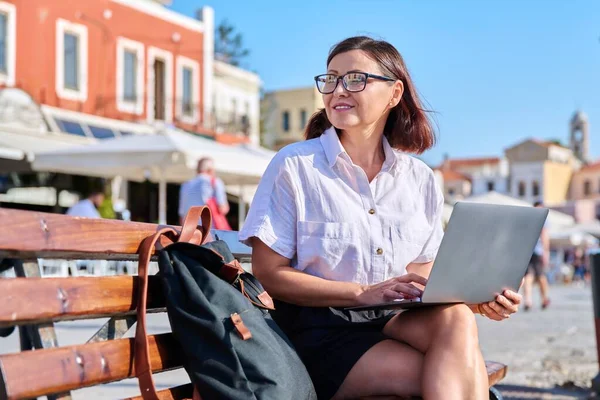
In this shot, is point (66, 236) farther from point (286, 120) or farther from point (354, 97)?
point (286, 120)

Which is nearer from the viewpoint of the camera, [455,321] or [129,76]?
[455,321]

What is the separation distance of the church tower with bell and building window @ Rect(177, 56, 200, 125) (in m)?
83.7

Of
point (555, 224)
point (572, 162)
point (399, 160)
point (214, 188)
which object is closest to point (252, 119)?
point (555, 224)

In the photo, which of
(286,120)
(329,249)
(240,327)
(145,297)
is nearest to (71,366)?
(145,297)

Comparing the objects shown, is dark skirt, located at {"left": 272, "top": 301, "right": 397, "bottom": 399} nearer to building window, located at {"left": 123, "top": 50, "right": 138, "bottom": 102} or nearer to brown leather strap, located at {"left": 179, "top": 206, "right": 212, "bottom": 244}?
brown leather strap, located at {"left": 179, "top": 206, "right": 212, "bottom": 244}

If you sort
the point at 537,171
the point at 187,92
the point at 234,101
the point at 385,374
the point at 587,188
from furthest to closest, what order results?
the point at 587,188
the point at 537,171
the point at 234,101
the point at 187,92
the point at 385,374

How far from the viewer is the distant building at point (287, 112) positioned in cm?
5584

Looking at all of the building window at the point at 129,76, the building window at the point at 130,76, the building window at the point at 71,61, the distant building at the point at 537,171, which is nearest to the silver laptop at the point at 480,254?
the building window at the point at 71,61

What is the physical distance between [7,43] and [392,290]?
66.6ft

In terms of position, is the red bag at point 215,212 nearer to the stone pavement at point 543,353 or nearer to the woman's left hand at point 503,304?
the stone pavement at point 543,353

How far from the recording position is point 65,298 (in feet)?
6.25

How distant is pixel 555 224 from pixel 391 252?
1740 inches

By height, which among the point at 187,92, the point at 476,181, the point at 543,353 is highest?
the point at 187,92

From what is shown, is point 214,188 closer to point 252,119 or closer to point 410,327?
point 410,327
